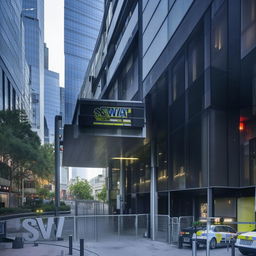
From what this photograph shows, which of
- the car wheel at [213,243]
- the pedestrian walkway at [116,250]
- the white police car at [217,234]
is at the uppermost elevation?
the white police car at [217,234]

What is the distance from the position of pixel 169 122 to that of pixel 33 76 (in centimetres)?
17535

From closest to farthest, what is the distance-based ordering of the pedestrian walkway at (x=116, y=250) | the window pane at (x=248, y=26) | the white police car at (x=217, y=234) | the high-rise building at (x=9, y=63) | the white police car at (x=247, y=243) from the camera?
the white police car at (x=247, y=243), the window pane at (x=248, y=26), the pedestrian walkway at (x=116, y=250), the white police car at (x=217, y=234), the high-rise building at (x=9, y=63)

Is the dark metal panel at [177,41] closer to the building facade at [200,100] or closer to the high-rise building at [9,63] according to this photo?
the building facade at [200,100]

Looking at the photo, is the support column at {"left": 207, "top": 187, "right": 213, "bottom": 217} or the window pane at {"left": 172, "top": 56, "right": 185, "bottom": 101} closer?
the support column at {"left": 207, "top": 187, "right": 213, "bottom": 217}

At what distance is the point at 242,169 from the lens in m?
18.0

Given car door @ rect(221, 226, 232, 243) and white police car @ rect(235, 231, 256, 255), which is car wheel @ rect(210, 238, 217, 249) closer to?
car door @ rect(221, 226, 232, 243)

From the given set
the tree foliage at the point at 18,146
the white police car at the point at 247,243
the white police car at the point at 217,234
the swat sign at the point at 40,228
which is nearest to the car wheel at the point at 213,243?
the white police car at the point at 217,234

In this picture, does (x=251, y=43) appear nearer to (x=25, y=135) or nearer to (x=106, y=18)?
(x=106, y=18)

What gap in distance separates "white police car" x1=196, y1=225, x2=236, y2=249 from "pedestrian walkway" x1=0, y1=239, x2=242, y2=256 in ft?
1.30

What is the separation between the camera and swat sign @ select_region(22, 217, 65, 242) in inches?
871

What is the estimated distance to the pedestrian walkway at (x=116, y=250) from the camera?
60.5ft

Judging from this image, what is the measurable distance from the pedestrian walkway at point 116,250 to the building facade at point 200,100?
2.74m

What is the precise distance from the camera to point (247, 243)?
15.7 m

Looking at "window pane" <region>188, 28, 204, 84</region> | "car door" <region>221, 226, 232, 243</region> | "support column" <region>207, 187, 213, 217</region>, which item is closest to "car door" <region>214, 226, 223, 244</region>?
"car door" <region>221, 226, 232, 243</region>
